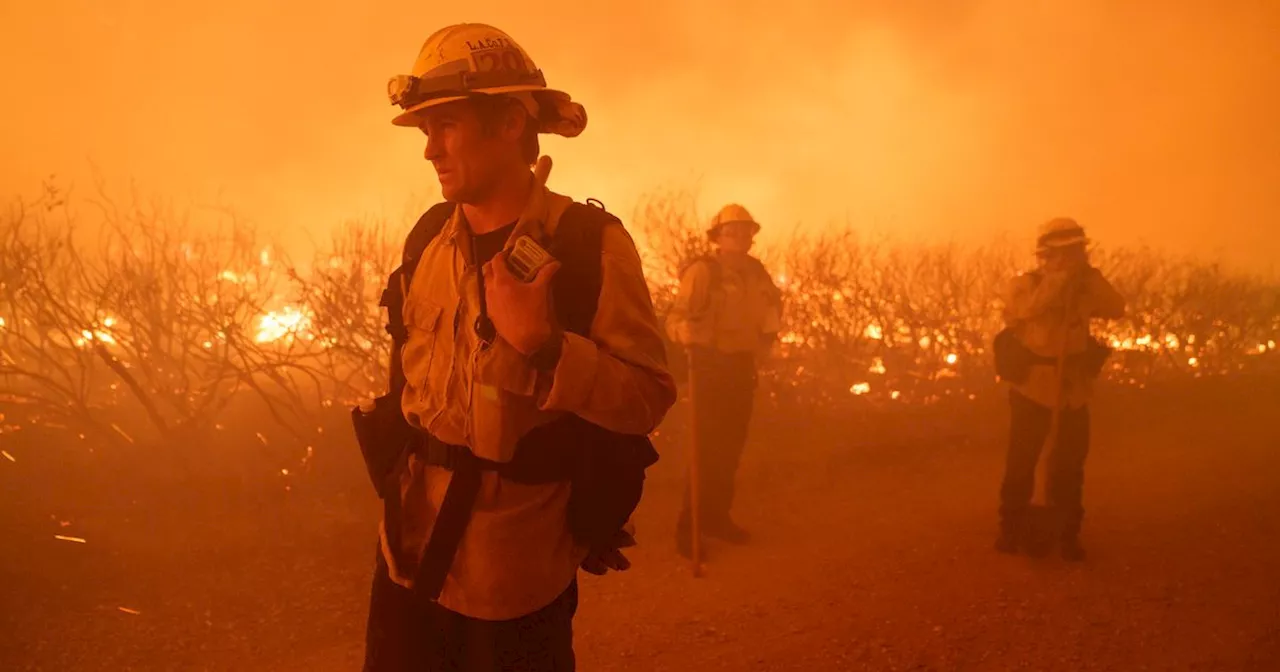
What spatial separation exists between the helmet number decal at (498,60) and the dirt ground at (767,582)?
9.49 feet

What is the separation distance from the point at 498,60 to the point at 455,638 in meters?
1.46

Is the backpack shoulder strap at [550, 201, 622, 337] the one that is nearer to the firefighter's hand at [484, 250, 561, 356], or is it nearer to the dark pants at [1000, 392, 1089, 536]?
the firefighter's hand at [484, 250, 561, 356]

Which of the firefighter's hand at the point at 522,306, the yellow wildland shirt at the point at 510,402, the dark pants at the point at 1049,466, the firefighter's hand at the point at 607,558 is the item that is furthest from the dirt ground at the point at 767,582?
the firefighter's hand at the point at 522,306

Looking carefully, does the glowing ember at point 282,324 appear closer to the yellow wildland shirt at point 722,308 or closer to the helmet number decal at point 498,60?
the yellow wildland shirt at point 722,308

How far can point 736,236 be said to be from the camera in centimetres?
530

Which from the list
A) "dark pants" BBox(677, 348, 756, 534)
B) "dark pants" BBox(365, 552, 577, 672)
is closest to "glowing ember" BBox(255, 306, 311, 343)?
"dark pants" BBox(677, 348, 756, 534)

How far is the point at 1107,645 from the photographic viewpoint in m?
3.70

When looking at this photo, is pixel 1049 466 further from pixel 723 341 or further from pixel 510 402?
pixel 510 402

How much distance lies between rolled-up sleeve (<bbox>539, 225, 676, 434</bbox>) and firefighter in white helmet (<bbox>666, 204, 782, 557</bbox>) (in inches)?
130

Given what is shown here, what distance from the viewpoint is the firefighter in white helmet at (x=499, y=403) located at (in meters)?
1.65

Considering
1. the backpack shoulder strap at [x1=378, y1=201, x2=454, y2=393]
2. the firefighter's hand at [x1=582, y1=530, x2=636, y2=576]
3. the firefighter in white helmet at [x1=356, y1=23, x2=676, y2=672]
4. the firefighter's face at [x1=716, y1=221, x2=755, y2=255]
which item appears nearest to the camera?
the firefighter in white helmet at [x1=356, y1=23, x2=676, y2=672]

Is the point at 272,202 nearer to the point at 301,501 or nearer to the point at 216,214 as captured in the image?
the point at 216,214

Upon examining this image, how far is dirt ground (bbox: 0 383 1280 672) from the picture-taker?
366cm

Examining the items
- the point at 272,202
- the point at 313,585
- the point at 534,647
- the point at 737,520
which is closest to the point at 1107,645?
the point at 737,520
